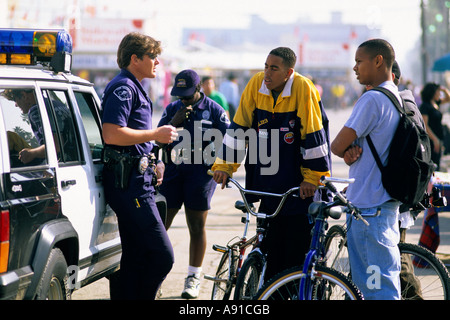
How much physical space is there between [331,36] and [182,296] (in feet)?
510

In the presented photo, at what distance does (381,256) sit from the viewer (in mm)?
3881

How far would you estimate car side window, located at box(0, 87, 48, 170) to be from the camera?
12.4 feet

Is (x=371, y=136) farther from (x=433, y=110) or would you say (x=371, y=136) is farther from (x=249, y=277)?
(x=433, y=110)

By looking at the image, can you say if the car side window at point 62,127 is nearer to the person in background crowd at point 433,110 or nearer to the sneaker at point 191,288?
the sneaker at point 191,288

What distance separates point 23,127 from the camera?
396cm

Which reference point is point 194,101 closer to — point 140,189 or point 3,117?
point 140,189

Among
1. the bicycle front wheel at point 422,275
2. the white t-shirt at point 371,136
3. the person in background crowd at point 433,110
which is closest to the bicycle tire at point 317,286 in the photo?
the white t-shirt at point 371,136

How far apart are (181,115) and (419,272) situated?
249cm

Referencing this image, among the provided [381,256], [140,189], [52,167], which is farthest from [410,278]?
[52,167]

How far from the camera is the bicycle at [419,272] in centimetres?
441

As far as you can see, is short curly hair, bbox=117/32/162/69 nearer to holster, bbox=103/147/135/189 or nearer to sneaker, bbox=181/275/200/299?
holster, bbox=103/147/135/189

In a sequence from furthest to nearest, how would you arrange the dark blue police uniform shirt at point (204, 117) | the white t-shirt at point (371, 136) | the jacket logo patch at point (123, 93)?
the dark blue police uniform shirt at point (204, 117)
the jacket logo patch at point (123, 93)
the white t-shirt at point (371, 136)

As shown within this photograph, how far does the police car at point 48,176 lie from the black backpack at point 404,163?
6.11 ft

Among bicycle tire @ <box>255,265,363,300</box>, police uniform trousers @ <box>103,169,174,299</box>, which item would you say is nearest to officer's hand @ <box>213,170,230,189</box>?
police uniform trousers @ <box>103,169,174,299</box>
